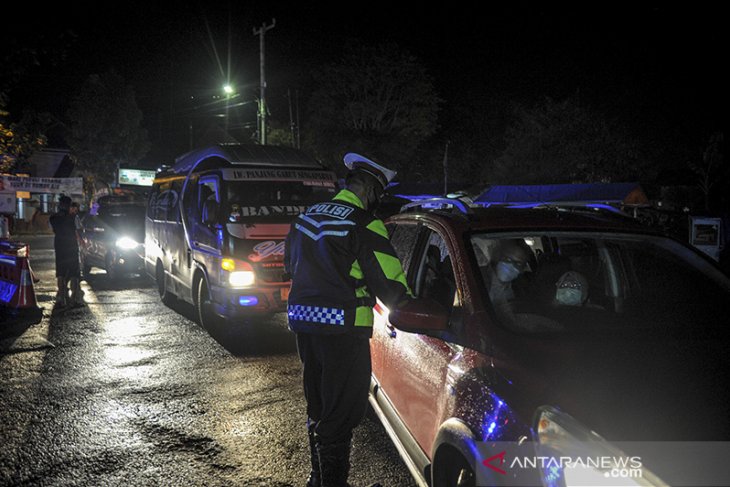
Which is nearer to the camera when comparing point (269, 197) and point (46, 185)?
point (269, 197)

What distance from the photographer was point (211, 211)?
7.53 m

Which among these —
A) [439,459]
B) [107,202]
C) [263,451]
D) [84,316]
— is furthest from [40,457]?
[107,202]

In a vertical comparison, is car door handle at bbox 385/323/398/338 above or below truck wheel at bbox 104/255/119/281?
above

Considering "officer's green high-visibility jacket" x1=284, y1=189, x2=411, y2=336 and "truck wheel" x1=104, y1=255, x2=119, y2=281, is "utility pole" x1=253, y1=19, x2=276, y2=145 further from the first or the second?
"officer's green high-visibility jacket" x1=284, y1=189, x2=411, y2=336

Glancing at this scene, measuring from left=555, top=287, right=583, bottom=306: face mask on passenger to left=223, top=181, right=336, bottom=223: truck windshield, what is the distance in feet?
16.7

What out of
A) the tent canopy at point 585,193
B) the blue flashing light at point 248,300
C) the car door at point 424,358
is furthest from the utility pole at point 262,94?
the car door at point 424,358

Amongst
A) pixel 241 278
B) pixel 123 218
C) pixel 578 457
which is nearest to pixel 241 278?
pixel 241 278

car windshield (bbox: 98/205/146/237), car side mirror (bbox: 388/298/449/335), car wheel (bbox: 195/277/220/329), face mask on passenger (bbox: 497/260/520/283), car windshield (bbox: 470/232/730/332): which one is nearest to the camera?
car side mirror (bbox: 388/298/449/335)

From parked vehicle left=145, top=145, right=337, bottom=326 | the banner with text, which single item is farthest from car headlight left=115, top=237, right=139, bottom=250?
the banner with text

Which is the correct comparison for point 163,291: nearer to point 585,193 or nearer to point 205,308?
point 205,308

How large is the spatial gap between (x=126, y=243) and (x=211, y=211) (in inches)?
267

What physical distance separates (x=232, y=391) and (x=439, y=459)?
3383 mm

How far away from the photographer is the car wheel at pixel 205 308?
25.8ft

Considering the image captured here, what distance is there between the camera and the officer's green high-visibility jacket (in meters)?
2.82
